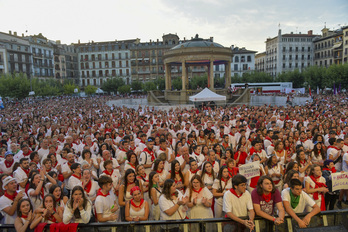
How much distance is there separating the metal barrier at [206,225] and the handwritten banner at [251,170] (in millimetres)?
1246

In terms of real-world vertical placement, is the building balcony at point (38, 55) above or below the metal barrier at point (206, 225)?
above

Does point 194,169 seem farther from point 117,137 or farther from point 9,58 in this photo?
point 9,58

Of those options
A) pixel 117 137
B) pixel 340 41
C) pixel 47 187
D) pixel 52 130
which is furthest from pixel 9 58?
pixel 340 41

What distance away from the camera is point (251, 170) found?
5367mm

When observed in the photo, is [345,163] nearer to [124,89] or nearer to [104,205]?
[104,205]

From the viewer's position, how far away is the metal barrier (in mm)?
3971

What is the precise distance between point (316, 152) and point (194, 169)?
409cm

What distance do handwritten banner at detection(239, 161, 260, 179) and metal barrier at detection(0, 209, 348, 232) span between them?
125 centimetres

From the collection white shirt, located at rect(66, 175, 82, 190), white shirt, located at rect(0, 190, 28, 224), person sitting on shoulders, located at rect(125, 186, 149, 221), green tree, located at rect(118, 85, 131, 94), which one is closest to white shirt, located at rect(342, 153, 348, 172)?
person sitting on shoulders, located at rect(125, 186, 149, 221)

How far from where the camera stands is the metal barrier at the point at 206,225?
397 centimetres

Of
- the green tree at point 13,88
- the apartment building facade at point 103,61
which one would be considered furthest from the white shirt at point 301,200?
the apartment building facade at point 103,61

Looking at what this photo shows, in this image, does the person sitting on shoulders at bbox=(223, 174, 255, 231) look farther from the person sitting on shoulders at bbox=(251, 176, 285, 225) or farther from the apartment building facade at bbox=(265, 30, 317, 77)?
the apartment building facade at bbox=(265, 30, 317, 77)

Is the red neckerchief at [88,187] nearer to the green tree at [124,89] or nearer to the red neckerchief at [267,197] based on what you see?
the red neckerchief at [267,197]

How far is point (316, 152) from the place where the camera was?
24.4ft
